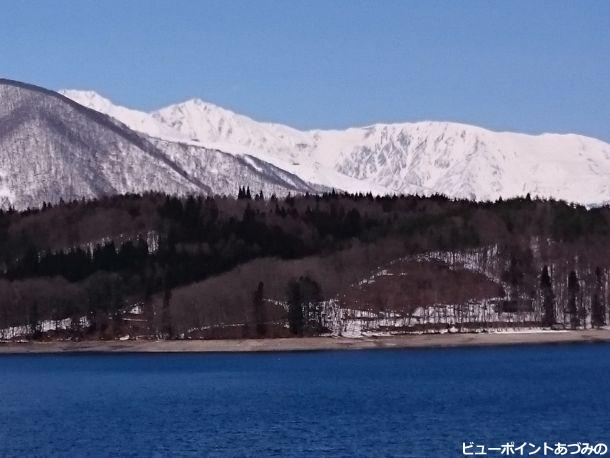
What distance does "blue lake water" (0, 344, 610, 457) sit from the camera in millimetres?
92938

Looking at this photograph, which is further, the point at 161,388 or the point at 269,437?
the point at 161,388

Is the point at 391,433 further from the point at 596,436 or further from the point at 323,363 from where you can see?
the point at 323,363

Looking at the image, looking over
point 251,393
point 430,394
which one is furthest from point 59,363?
point 430,394

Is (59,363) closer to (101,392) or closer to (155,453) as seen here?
(101,392)

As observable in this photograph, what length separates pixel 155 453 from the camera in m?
90.3

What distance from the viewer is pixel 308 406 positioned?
117 meters

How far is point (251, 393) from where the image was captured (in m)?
132

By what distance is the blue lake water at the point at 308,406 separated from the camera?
92.9 metres

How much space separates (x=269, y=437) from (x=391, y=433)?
7.81 meters

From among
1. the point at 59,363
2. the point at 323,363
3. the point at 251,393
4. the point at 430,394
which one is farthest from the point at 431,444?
the point at 59,363

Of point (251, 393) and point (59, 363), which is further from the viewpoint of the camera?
point (59, 363)

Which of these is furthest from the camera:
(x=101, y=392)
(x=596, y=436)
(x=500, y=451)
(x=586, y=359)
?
(x=586, y=359)

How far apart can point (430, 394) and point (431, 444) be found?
1405 inches

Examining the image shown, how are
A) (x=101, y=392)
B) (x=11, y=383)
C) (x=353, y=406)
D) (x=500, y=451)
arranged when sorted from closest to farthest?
(x=500, y=451) < (x=353, y=406) < (x=101, y=392) < (x=11, y=383)
